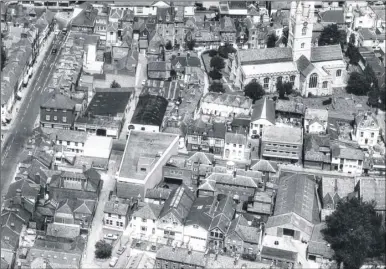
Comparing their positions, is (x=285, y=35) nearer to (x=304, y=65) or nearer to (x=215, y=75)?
(x=304, y=65)

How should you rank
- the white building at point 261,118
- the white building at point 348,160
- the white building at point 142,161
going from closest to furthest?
the white building at point 142,161 < the white building at point 348,160 < the white building at point 261,118

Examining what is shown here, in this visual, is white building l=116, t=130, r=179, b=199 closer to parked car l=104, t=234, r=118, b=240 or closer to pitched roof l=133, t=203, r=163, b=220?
pitched roof l=133, t=203, r=163, b=220

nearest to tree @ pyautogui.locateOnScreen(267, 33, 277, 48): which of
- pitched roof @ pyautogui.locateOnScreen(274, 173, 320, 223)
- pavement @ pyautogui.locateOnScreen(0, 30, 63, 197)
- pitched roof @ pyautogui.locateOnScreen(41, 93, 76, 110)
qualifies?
pavement @ pyautogui.locateOnScreen(0, 30, 63, 197)

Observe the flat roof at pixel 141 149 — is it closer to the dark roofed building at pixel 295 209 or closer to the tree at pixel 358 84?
the dark roofed building at pixel 295 209

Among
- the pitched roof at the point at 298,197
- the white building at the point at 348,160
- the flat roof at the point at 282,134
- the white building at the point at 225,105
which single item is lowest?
the pitched roof at the point at 298,197

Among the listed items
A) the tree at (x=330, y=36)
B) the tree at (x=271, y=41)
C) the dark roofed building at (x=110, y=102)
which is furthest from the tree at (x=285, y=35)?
the dark roofed building at (x=110, y=102)

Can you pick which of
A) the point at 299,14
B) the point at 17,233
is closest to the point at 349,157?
the point at 299,14

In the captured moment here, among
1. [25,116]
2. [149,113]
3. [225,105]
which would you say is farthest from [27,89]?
[225,105]
